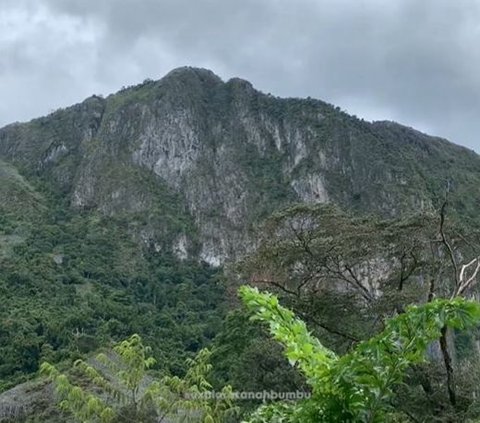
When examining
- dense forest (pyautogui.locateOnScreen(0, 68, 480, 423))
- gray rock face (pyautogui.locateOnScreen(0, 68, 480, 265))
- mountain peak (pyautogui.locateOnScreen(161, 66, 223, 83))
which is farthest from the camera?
mountain peak (pyautogui.locateOnScreen(161, 66, 223, 83))

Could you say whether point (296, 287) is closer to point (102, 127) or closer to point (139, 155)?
point (139, 155)

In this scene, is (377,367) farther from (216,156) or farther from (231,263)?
(216,156)

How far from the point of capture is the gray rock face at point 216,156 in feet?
286

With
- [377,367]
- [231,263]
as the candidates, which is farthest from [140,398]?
[377,367]

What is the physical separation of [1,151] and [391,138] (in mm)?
60839

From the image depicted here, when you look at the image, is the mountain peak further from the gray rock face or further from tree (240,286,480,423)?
tree (240,286,480,423)

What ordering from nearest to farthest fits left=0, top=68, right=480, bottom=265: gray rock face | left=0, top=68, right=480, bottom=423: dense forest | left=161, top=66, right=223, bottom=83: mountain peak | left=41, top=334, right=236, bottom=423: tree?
left=0, top=68, right=480, bottom=423: dense forest
left=41, top=334, right=236, bottom=423: tree
left=0, top=68, right=480, bottom=265: gray rock face
left=161, top=66, right=223, bottom=83: mountain peak

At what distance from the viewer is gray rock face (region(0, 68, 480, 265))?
3438 inches

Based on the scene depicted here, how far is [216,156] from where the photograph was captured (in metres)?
101

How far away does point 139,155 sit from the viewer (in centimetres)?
9919

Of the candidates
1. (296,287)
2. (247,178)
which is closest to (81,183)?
(247,178)

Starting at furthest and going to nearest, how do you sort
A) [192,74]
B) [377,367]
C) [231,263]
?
[192,74], [231,263], [377,367]

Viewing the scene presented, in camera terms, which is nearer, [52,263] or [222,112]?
[52,263]

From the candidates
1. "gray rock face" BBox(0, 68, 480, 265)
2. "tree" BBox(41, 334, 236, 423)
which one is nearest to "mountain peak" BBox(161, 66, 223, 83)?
"gray rock face" BBox(0, 68, 480, 265)
